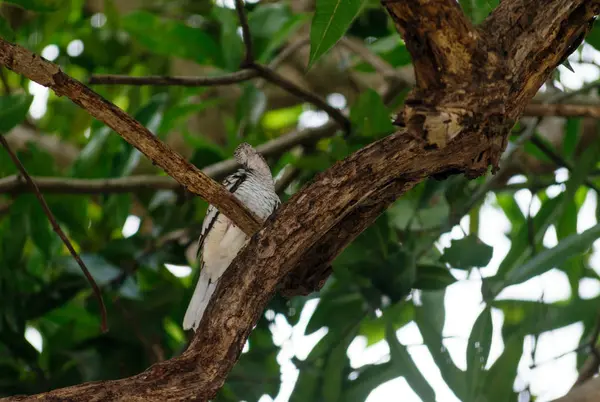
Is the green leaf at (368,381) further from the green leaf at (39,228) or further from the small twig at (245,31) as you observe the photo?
the green leaf at (39,228)

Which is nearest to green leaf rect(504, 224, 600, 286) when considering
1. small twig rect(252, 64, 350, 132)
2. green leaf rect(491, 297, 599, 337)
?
green leaf rect(491, 297, 599, 337)

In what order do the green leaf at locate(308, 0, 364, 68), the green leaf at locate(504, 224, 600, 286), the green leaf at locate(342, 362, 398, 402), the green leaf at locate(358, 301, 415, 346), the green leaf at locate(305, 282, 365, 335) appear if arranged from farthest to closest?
the green leaf at locate(305, 282, 365, 335) < the green leaf at locate(358, 301, 415, 346) < the green leaf at locate(342, 362, 398, 402) < the green leaf at locate(504, 224, 600, 286) < the green leaf at locate(308, 0, 364, 68)

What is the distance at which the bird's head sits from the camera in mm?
2898

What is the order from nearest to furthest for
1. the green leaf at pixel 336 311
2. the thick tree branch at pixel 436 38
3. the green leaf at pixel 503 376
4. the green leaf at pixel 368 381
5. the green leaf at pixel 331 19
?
the thick tree branch at pixel 436 38 → the green leaf at pixel 331 19 → the green leaf at pixel 503 376 → the green leaf at pixel 368 381 → the green leaf at pixel 336 311

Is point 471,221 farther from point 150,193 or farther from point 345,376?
point 150,193

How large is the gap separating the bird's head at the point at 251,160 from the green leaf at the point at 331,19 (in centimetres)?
101

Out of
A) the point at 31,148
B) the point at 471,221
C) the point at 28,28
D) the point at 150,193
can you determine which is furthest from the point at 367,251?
the point at 28,28

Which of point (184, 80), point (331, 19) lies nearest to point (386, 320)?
point (184, 80)

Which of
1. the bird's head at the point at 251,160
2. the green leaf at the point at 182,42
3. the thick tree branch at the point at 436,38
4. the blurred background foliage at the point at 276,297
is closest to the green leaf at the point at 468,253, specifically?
the blurred background foliage at the point at 276,297

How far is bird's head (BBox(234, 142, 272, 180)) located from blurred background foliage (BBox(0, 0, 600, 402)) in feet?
0.44

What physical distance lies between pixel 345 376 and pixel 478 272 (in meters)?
0.62

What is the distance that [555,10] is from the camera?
1.67 meters

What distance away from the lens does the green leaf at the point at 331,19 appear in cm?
191

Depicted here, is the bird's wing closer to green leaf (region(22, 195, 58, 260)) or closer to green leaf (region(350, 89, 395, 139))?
green leaf (region(350, 89, 395, 139))
